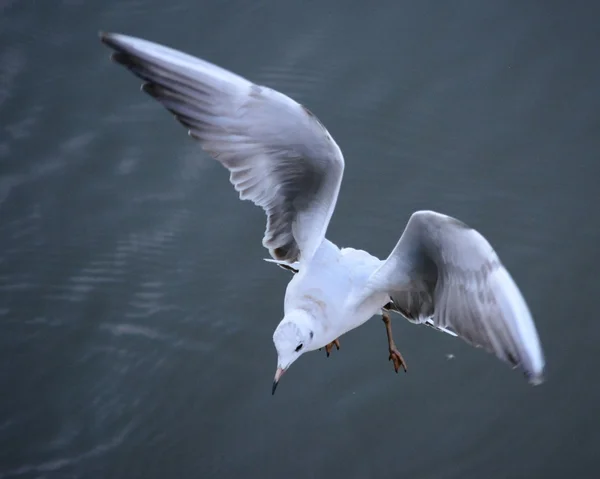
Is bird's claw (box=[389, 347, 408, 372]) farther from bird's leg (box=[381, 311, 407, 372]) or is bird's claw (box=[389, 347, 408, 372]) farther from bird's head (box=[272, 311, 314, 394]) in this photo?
bird's head (box=[272, 311, 314, 394])

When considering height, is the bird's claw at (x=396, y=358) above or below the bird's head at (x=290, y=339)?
below

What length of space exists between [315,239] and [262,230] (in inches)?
38.7

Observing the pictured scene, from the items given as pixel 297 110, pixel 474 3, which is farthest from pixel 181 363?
pixel 474 3

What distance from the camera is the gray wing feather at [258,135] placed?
9.66 feet

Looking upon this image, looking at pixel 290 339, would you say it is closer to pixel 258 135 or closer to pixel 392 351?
pixel 258 135

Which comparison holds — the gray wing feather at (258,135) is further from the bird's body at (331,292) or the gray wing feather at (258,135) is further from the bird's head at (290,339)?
the bird's head at (290,339)

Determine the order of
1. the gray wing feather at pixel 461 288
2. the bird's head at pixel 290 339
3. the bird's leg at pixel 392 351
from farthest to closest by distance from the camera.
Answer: the bird's leg at pixel 392 351 → the bird's head at pixel 290 339 → the gray wing feather at pixel 461 288

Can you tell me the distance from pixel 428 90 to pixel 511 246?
879 mm

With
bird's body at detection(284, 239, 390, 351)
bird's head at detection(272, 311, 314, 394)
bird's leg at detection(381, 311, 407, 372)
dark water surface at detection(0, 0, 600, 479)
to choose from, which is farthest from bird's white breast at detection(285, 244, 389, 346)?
dark water surface at detection(0, 0, 600, 479)

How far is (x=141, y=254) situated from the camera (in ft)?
13.7

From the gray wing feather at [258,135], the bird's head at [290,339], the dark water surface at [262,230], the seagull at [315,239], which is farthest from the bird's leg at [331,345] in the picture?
the bird's head at [290,339]

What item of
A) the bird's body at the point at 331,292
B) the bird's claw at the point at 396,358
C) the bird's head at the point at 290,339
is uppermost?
the bird's body at the point at 331,292

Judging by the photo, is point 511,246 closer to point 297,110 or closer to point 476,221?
point 476,221

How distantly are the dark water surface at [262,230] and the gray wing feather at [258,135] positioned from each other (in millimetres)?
716
